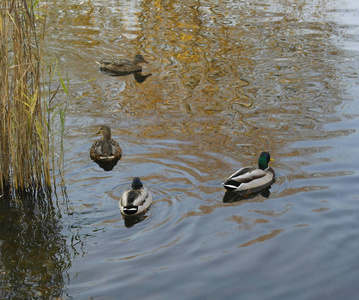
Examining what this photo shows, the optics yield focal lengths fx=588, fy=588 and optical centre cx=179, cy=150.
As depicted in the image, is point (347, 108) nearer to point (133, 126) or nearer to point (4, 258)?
point (133, 126)

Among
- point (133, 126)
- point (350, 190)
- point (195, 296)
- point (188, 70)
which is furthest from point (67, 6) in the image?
point (195, 296)

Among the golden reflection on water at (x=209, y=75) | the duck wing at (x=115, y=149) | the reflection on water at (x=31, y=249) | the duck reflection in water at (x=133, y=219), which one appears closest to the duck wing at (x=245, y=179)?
the golden reflection on water at (x=209, y=75)

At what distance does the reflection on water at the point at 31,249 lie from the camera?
5.44 m

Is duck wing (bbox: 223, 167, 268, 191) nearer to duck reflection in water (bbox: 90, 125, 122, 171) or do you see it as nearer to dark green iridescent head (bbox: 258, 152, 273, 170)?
dark green iridescent head (bbox: 258, 152, 273, 170)

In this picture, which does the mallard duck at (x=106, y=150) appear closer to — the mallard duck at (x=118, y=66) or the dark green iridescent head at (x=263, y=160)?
the dark green iridescent head at (x=263, y=160)

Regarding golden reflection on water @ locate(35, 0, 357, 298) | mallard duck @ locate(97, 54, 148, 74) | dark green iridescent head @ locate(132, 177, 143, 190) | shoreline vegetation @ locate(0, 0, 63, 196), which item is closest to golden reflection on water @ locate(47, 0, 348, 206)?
golden reflection on water @ locate(35, 0, 357, 298)

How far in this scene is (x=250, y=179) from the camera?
7.52 m

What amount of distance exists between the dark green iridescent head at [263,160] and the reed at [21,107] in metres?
2.79

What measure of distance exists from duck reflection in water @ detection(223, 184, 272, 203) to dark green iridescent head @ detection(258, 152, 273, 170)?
0.31 metres

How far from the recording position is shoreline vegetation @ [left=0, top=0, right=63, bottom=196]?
6.25 meters

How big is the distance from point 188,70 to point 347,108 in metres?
3.48

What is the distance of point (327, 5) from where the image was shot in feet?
54.6

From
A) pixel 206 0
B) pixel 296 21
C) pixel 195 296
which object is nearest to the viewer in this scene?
pixel 195 296

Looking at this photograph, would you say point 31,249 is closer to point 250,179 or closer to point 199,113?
point 250,179
